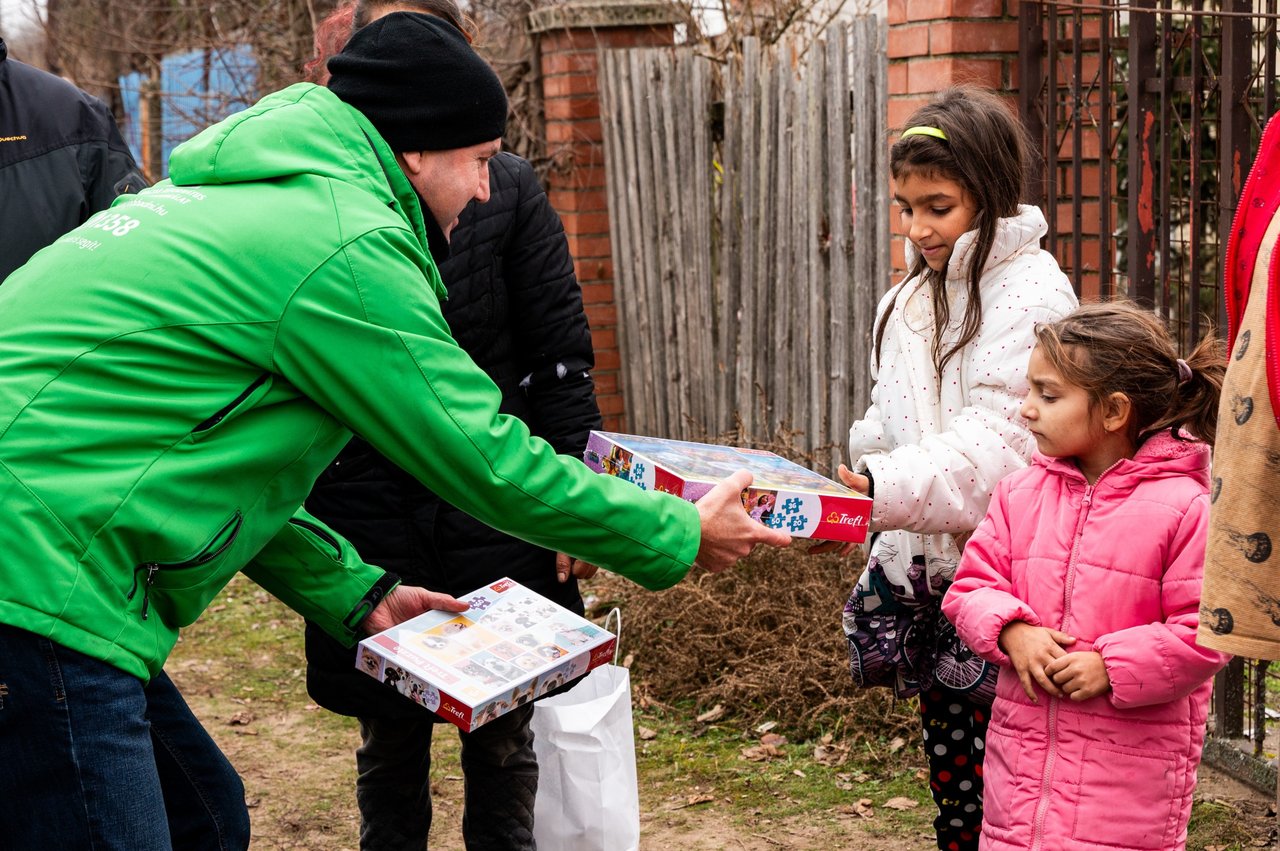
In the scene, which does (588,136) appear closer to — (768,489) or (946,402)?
(946,402)

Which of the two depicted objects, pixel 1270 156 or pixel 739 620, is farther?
pixel 739 620

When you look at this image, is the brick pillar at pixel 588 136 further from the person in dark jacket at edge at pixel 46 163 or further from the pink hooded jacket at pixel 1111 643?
the pink hooded jacket at pixel 1111 643

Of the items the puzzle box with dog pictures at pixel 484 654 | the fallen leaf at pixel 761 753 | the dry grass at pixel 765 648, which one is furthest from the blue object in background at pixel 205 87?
the puzzle box with dog pictures at pixel 484 654

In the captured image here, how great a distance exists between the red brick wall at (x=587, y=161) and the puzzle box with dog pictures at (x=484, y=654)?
4.57m

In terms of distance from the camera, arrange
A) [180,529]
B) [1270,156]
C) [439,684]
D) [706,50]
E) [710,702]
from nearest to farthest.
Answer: [1270,156], [180,529], [439,684], [710,702], [706,50]

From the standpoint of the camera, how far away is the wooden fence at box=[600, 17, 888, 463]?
18.1 ft

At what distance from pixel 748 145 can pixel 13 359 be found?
459 centimetres

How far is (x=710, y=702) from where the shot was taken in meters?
4.88

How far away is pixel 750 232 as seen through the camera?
6254 millimetres

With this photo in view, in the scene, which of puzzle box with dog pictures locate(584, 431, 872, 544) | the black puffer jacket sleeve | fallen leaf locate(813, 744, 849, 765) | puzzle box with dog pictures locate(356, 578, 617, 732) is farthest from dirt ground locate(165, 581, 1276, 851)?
puzzle box with dog pictures locate(584, 431, 872, 544)

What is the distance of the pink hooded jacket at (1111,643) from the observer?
8.03 ft

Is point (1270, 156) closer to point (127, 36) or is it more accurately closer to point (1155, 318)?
point (1155, 318)

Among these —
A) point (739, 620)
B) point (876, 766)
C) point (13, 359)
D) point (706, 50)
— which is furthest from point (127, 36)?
point (13, 359)

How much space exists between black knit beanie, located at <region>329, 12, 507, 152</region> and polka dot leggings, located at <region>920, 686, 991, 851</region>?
5.24ft
